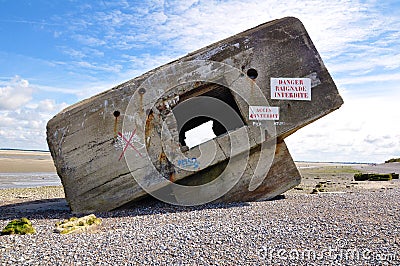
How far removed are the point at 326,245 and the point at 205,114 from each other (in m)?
4.74

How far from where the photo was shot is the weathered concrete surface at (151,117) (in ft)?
23.7

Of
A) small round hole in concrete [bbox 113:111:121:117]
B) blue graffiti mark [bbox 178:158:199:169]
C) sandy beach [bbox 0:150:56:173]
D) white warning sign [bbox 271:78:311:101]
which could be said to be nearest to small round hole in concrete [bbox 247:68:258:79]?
white warning sign [bbox 271:78:311:101]

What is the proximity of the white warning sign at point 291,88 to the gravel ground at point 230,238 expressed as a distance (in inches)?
74.1

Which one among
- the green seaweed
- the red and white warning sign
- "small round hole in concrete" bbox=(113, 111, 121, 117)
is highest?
"small round hole in concrete" bbox=(113, 111, 121, 117)

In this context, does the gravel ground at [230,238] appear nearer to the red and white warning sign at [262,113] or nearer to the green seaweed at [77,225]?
the green seaweed at [77,225]

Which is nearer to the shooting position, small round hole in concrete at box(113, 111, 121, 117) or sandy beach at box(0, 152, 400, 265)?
sandy beach at box(0, 152, 400, 265)

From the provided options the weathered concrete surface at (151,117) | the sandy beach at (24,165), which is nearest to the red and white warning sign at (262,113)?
the weathered concrete surface at (151,117)

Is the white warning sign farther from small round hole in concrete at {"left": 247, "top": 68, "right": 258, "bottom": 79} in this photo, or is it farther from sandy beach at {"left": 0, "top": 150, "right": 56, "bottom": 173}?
sandy beach at {"left": 0, "top": 150, "right": 56, "bottom": 173}

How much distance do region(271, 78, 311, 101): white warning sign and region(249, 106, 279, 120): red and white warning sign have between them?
0.79 feet

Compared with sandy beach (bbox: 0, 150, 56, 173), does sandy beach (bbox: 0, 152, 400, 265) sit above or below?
below

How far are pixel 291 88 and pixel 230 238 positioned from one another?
3.50 m

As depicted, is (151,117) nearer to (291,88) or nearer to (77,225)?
(77,225)

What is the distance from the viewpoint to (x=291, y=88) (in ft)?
24.7

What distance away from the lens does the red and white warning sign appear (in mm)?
7469
